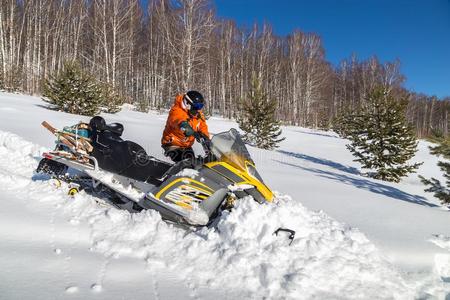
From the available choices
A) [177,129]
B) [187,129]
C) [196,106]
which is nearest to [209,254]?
[187,129]

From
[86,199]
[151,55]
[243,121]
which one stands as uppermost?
[151,55]

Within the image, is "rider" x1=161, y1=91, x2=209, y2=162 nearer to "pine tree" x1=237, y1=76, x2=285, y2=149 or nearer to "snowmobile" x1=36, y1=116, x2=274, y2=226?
"snowmobile" x1=36, y1=116, x2=274, y2=226

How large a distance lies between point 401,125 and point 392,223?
27.1 ft

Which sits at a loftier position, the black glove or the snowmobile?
the black glove

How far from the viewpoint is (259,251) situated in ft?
9.32

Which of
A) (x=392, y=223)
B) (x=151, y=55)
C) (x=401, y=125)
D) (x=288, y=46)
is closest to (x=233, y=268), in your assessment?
(x=392, y=223)

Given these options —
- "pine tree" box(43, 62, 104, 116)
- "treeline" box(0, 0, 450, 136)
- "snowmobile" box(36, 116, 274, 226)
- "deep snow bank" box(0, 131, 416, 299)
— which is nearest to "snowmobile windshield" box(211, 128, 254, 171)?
"snowmobile" box(36, 116, 274, 226)

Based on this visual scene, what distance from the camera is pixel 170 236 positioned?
321 cm

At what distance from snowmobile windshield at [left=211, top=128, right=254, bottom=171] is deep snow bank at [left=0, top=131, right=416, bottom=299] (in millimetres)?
507

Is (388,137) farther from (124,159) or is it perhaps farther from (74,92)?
(74,92)

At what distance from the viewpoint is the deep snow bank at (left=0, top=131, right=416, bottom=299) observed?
2533mm

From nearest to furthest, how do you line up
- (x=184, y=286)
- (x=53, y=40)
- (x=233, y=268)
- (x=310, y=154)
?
(x=184, y=286) < (x=233, y=268) < (x=310, y=154) < (x=53, y=40)

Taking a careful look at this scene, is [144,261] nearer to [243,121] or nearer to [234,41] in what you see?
[243,121]

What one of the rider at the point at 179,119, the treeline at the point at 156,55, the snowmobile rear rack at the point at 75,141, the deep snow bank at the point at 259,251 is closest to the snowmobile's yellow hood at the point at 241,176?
the deep snow bank at the point at 259,251
